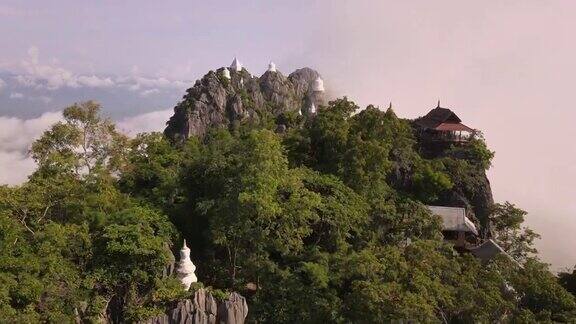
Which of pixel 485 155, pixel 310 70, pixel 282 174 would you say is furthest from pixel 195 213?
pixel 310 70

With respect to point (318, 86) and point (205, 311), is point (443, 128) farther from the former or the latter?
point (205, 311)

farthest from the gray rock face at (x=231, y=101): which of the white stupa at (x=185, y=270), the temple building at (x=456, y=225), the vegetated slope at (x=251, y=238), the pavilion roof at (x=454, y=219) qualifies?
the white stupa at (x=185, y=270)

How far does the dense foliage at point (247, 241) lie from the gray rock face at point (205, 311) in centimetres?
72

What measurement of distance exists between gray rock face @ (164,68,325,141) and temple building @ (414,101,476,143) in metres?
13.4

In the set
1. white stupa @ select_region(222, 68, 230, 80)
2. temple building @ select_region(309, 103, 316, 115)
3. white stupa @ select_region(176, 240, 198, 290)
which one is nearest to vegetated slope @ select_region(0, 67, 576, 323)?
white stupa @ select_region(176, 240, 198, 290)

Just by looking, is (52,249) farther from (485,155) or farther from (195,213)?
(485,155)

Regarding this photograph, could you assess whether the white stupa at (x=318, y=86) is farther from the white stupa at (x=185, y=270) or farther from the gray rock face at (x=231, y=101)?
the white stupa at (x=185, y=270)

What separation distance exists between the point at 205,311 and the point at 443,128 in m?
24.2

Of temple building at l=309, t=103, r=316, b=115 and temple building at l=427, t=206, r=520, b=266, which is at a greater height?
temple building at l=309, t=103, r=316, b=115

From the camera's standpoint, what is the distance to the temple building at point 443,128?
36.2 metres

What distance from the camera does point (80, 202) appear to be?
2033cm

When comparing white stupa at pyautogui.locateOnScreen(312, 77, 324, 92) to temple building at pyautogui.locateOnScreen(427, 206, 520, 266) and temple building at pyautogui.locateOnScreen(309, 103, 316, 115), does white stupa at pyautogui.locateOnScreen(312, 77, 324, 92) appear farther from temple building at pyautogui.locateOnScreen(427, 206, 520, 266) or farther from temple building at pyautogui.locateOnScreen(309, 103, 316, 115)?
temple building at pyautogui.locateOnScreen(427, 206, 520, 266)

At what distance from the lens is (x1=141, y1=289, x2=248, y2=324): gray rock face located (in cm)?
1686

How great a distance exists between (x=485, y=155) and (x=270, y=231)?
1915 centimetres
